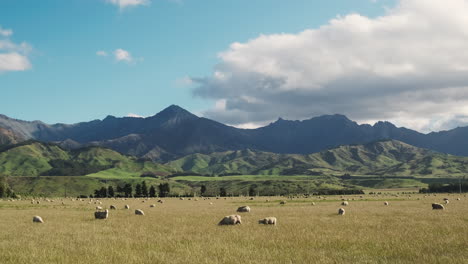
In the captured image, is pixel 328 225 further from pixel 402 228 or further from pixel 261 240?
pixel 261 240

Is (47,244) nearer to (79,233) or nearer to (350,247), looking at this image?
(79,233)

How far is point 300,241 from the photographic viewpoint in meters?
21.1

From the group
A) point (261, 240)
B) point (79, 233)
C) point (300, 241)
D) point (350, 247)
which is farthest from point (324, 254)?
point (79, 233)

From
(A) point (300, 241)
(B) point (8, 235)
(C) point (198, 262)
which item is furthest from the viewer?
(B) point (8, 235)

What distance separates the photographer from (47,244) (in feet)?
70.0

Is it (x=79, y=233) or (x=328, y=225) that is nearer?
(x=79, y=233)

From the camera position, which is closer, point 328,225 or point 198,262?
point 198,262

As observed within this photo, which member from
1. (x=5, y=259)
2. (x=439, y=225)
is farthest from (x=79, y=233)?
(x=439, y=225)

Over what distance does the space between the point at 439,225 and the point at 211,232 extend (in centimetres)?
1649

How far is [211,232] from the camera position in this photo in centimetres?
2572

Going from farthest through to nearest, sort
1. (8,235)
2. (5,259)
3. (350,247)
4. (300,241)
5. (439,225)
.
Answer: (439,225)
(8,235)
(300,241)
(350,247)
(5,259)

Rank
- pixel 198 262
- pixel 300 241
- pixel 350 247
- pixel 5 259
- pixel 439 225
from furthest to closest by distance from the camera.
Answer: pixel 439 225
pixel 300 241
pixel 350 247
pixel 5 259
pixel 198 262

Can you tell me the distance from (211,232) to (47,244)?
9.91 m

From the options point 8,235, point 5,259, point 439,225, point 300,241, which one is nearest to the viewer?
point 5,259
